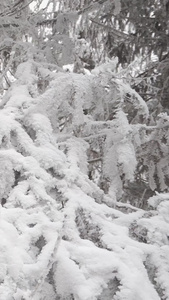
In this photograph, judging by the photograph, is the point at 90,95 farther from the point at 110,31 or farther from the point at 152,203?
the point at 110,31

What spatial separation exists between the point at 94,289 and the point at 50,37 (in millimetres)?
2817

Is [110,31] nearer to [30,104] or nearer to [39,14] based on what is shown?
[39,14]

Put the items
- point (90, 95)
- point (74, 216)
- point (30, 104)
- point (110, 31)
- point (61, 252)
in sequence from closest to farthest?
point (61, 252)
point (74, 216)
point (30, 104)
point (90, 95)
point (110, 31)

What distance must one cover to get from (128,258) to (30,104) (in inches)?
43.2

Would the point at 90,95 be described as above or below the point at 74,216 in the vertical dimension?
above

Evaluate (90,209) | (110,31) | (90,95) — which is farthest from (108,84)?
(110,31)

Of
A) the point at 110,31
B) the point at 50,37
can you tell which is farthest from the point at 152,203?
the point at 110,31

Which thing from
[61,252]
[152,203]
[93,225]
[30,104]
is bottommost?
[152,203]

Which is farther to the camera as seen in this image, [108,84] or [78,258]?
[108,84]

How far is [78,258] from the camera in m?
1.28

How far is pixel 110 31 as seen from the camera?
201 inches

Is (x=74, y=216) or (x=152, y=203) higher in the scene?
(x=74, y=216)

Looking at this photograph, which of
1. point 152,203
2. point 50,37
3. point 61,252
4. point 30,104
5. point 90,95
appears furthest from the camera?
point 50,37

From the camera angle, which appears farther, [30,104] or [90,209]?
[30,104]
